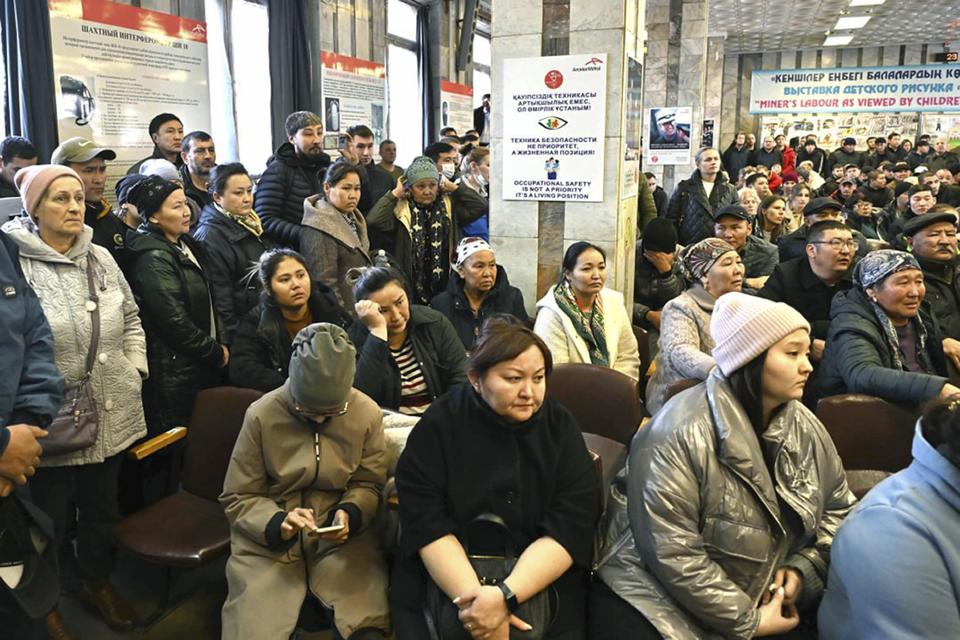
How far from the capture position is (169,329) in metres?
2.96

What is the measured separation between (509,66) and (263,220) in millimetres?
1677

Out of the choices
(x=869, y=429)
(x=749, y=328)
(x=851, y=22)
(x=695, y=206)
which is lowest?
(x=869, y=429)

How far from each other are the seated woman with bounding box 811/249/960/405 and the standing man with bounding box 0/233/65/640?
9.20ft

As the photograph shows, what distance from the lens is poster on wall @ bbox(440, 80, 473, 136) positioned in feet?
35.7

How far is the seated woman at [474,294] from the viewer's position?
356 centimetres

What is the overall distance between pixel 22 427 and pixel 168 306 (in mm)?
999

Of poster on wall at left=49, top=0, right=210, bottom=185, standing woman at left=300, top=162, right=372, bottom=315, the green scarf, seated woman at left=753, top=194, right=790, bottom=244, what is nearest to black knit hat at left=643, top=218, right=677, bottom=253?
the green scarf

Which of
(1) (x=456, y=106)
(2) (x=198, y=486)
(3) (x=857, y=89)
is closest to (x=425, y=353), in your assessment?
(2) (x=198, y=486)

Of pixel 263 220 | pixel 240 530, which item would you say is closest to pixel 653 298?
pixel 263 220

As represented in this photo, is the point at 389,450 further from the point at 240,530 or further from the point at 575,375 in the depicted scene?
the point at 575,375

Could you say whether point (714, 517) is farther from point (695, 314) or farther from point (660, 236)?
point (660, 236)

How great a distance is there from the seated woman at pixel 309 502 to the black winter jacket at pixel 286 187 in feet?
6.84

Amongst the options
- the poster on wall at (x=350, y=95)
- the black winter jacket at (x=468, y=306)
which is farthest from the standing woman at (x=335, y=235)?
the poster on wall at (x=350, y=95)

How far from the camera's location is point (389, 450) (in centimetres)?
243
